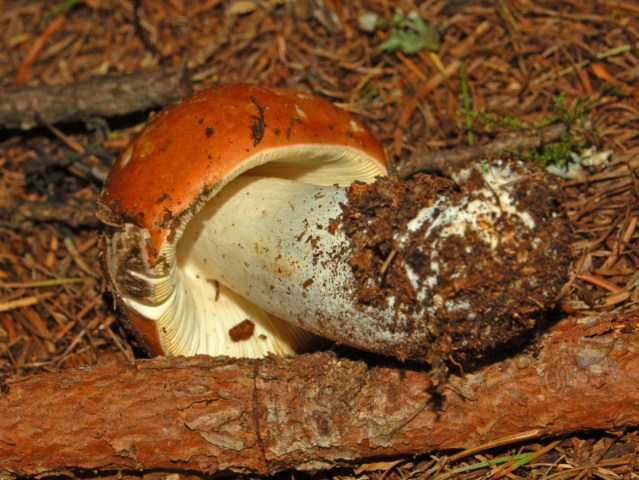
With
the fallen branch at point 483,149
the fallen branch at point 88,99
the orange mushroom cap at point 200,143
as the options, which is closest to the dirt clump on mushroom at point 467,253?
the orange mushroom cap at point 200,143

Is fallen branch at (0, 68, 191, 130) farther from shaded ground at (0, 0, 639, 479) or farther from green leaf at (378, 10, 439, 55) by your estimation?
green leaf at (378, 10, 439, 55)

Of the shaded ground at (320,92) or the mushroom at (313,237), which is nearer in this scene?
the mushroom at (313,237)

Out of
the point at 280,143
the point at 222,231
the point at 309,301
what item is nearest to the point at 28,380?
the point at 222,231

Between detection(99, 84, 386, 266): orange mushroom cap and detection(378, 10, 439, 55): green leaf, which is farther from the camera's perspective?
detection(378, 10, 439, 55): green leaf

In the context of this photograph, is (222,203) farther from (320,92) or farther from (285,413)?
(320,92)

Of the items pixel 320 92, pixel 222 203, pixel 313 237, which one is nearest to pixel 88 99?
pixel 320 92

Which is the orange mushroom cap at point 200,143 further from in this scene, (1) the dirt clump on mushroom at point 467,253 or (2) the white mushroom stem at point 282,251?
(1) the dirt clump on mushroom at point 467,253

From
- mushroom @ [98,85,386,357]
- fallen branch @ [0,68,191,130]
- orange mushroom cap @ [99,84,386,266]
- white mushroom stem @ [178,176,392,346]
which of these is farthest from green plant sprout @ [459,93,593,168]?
fallen branch @ [0,68,191,130]
